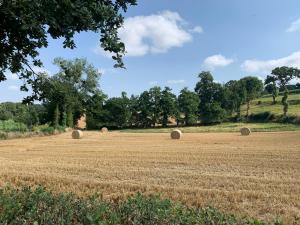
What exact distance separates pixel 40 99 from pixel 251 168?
39.5 ft

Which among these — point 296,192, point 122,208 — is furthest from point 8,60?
point 296,192

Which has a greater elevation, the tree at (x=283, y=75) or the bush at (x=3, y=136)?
the tree at (x=283, y=75)

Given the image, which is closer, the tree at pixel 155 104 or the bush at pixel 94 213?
the bush at pixel 94 213

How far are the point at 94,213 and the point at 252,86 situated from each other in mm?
111496

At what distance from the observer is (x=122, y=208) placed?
5.69 metres

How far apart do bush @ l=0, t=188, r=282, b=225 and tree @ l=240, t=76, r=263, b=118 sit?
10570 cm

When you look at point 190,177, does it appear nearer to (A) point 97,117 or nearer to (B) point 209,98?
(A) point 97,117

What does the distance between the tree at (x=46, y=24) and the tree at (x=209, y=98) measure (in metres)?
88.5

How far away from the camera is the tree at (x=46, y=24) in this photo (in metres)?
5.62

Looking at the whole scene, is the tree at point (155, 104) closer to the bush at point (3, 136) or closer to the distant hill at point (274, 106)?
the distant hill at point (274, 106)

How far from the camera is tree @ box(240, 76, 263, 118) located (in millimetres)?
110925

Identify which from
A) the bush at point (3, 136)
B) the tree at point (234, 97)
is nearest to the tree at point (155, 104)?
the tree at point (234, 97)

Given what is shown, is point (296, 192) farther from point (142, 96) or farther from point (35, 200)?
point (142, 96)

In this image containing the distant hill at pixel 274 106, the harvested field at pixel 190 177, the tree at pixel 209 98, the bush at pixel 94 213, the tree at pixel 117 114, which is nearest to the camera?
the bush at pixel 94 213
